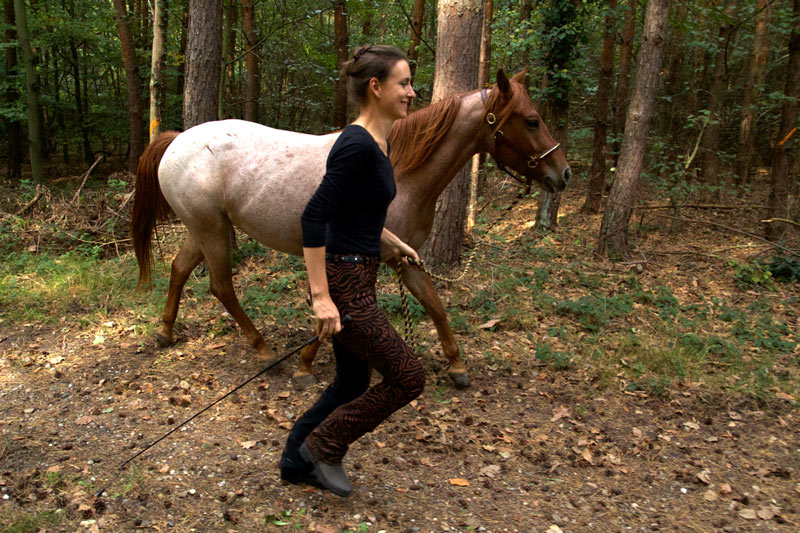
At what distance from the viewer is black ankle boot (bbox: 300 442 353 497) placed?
264cm

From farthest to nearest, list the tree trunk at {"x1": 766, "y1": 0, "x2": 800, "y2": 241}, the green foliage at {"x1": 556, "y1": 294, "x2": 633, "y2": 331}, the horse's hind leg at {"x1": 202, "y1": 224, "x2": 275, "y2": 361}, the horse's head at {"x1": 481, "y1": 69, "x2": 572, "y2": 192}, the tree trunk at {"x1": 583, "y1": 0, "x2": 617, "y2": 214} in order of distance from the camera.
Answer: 1. the tree trunk at {"x1": 583, "y1": 0, "x2": 617, "y2": 214}
2. the tree trunk at {"x1": 766, "y1": 0, "x2": 800, "y2": 241}
3. the green foliage at {"x1": 556, "y1": 294, "x2": 633, "y2": 331}
4. the horse's hind leg at {"x1": 202, "y1": 224, "x2": 275, "y2": 361}
5. the horse's head at {"x1": 481, "y1": 69, "x2": 572, "y2": 192}

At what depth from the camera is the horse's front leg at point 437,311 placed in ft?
13.6

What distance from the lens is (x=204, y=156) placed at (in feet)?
13.3

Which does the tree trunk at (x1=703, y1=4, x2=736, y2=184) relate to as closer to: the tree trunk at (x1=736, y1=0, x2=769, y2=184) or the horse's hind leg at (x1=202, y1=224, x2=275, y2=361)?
the tree trunk at (x1=736, y1=0, x2=769, y2=184)

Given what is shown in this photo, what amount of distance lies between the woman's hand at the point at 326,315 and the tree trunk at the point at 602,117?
367 inches

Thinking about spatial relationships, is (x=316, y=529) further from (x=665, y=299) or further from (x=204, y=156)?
(x=665, y=299)

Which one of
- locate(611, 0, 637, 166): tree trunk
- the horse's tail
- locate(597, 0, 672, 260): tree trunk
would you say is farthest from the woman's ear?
locate(611, 0, 637, 166): tree trunk

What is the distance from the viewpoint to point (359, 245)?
2.30m

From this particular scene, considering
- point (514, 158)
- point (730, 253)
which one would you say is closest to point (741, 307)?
point (730, 253)

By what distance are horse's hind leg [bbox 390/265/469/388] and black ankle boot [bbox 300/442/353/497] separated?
67.6 inches

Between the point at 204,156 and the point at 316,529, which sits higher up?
the point at 204,156

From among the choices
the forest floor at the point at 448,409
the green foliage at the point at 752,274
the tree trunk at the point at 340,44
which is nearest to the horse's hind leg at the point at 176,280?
the forest floor at the point at 448,409

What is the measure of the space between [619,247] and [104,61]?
14558mm

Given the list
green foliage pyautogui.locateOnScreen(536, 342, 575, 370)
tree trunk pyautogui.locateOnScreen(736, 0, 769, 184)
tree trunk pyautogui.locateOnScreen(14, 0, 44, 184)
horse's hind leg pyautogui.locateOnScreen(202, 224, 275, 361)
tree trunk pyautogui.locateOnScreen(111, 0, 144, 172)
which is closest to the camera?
horse's hind leg pyautogui.locateOnScreen(202, 224, 275, 361)
